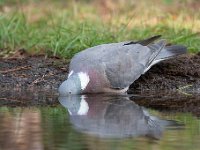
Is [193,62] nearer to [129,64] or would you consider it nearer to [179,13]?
[129,64]

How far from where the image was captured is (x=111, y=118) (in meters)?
6.20

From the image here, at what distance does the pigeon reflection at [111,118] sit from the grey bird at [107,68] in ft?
0.38

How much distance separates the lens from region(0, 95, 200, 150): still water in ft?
17.2

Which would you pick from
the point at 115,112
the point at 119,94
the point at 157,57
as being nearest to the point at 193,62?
the point at 157,57

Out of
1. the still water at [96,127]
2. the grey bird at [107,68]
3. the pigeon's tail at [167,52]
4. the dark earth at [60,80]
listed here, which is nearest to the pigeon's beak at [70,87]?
the grey bird at [107,68]

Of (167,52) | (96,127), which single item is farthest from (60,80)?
(96,127)

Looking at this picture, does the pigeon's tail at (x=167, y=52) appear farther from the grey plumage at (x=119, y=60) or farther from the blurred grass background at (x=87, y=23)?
the blurred grass background at (x=87, y=23)

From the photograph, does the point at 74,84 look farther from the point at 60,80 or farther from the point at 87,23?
the point at 87,23

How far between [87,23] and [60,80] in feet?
5.18

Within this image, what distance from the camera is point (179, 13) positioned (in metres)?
10.1

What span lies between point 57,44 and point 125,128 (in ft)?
9.00

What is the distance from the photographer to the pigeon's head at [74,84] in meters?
7.30

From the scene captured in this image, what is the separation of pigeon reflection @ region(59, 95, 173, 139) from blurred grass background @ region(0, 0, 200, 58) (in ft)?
4.35

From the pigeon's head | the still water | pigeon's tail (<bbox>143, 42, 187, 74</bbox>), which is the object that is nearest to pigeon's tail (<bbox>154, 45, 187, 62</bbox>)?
pigeon's tail (<bbox>143, 42, 187, 74</bbox>)
